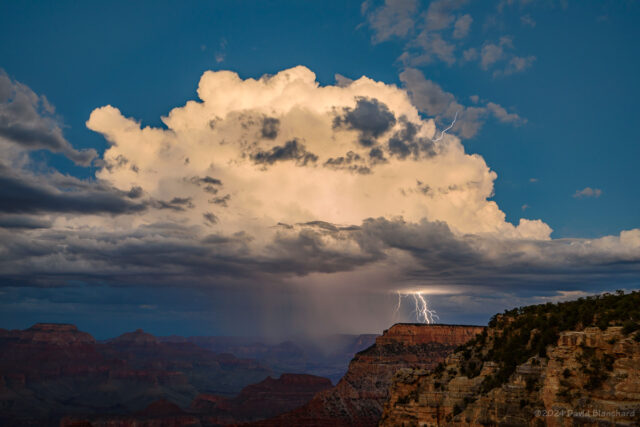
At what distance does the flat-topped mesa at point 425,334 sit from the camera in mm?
169250

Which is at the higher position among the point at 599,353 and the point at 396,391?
the point at 599,353

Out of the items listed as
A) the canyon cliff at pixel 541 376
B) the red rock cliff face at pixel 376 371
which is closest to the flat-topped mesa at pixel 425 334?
the red rock cliff face at pixel 376 371

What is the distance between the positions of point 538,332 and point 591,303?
667 centimetres

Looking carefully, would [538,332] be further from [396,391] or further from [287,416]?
[287,416]

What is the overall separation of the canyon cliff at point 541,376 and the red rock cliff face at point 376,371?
97.1 metres

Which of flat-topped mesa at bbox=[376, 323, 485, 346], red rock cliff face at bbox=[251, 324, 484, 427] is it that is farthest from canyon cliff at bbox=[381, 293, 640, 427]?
flat-topped mesa at bbox=[376, 323, 485, 346]

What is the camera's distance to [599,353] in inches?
1421

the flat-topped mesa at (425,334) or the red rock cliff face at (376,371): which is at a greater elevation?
the flat-topped mesa at (425,334)

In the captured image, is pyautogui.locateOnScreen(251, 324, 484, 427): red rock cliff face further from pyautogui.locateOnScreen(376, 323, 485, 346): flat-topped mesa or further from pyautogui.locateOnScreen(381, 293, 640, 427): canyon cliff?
pyautogui.locateOnScreen(381, 293, 640, 427): canyon cliff

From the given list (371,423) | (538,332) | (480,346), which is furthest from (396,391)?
(371,423)

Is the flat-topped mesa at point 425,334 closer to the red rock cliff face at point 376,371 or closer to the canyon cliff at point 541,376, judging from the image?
the red rock cliff face at point 376,371

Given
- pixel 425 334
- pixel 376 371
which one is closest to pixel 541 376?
pixel 376 371

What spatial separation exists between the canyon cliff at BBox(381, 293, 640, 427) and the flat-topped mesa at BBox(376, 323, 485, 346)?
102 m

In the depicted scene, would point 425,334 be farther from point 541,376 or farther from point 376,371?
point 541,376
